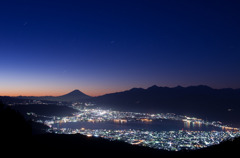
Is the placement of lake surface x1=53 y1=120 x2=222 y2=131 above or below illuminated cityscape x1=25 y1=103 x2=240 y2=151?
below

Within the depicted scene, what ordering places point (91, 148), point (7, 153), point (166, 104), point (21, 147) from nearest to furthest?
1. point (7, 153)
2. point (21, 147)
3. point (91, 148)
4. point (166, 104)

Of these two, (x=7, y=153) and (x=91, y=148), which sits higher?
(x=7, y=153)

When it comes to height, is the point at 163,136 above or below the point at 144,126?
above

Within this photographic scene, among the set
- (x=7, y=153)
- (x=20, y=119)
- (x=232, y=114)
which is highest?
(x=20, y=119)

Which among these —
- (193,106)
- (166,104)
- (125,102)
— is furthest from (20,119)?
(125,102)

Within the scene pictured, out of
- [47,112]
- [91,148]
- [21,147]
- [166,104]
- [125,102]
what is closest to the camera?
[21,147]

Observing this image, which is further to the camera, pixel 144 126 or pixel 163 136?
pixel 144 126

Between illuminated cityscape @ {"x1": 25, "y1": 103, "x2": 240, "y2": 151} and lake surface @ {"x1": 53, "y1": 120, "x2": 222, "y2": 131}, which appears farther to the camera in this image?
lake surface @ {"x1": 53, "y1": 120, "x2": 222, "y2": 131}

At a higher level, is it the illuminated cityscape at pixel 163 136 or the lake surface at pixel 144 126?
the illuminated cityscape at pixel 163 136

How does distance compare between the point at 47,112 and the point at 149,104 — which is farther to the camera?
the point at 149,104

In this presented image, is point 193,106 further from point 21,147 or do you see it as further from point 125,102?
point 21,147

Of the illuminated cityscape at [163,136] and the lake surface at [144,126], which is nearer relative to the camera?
the illuminated cityscape at [163,136]
